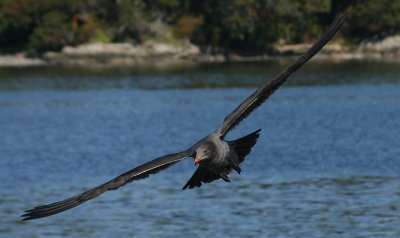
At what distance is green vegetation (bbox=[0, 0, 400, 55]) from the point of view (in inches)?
2832

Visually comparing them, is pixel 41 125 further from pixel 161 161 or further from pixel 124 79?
pixel 161 161

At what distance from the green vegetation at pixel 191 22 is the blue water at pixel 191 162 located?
13.6m

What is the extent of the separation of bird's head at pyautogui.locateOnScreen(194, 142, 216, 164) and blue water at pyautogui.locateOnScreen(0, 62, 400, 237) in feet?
15.8

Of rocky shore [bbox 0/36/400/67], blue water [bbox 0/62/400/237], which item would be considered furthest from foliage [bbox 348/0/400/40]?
blue water [bbox 0/62/400/237]

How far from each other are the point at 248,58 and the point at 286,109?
32.1 metres

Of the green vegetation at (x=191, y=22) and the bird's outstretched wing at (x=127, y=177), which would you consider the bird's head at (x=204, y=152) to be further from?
the green vegetation at (x=191, y=22)

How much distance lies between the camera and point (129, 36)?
7650 centimetres

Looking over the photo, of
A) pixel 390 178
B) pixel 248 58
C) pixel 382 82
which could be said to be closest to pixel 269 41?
pixel 248 58

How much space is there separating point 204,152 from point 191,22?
63217mm

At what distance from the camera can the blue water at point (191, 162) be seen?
1861 cm

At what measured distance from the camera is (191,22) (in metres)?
75.4

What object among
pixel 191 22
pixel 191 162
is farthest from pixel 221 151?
pixel 191 22

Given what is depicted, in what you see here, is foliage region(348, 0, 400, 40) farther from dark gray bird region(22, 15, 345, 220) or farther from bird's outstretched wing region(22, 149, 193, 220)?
bird's outstretched wing region(22, 149, 193, 220)

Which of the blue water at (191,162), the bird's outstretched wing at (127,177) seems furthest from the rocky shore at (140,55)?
the bird's outstretched wing at (127,177)
